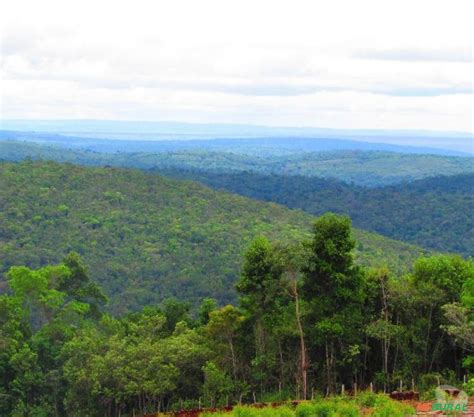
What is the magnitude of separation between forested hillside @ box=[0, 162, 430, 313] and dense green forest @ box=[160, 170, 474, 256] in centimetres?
2720

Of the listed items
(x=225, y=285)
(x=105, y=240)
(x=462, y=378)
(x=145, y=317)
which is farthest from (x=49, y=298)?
(x=105, y=240)

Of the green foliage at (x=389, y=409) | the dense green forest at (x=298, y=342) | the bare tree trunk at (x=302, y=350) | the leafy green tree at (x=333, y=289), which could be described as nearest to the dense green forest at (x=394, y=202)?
the dense green forest at (x=298, y=342)

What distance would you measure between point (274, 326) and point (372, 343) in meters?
3.69

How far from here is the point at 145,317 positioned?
30.2 metres

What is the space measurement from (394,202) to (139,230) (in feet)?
192

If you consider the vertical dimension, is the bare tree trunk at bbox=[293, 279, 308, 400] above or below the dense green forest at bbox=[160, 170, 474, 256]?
above

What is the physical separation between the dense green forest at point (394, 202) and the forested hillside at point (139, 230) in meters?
27.2

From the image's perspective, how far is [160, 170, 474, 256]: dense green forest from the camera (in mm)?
102062

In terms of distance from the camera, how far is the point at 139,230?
72500mm

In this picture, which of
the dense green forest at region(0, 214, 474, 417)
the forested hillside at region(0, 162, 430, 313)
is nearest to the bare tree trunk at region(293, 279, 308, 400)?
the dense green forest at region(0, 214, 474, 417)

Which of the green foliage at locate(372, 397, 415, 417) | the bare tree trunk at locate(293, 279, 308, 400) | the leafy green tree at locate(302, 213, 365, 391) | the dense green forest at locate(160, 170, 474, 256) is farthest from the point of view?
the dense green forest at locate(160, 170, 474, 256)

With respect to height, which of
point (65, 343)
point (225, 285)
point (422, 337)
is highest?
point (422, 337)

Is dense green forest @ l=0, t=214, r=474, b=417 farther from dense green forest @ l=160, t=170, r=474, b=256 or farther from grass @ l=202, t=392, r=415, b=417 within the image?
dense green forest @ l=160, t=170, r=474, b=256

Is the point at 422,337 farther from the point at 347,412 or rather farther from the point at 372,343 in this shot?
the point at 347,412
